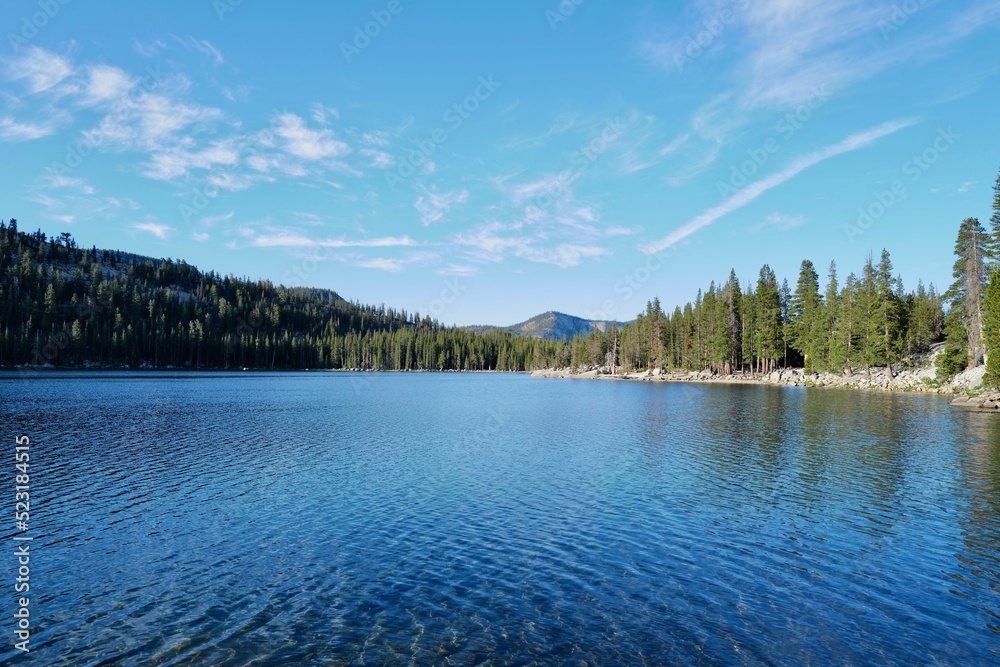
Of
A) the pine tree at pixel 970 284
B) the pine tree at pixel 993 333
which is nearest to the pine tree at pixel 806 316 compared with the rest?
the pine tree at pixel 970 284

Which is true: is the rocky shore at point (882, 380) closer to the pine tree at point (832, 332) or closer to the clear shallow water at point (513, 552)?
the pine tree at point (832, 332)

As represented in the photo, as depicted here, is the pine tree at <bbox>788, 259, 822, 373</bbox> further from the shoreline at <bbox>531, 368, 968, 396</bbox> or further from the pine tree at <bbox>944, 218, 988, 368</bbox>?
the pine tree at <bbox>944, 218, 988, 368</bbox>

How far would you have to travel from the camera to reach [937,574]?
15.6 meters

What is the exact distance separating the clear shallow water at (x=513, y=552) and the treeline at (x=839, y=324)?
51133 mm

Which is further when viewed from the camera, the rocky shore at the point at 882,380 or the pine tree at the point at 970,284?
the pine tree at the point at 970,284

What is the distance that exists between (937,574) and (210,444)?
39864 millimetres

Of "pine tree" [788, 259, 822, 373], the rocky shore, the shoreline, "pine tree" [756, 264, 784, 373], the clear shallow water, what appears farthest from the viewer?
"pine tree" [756, 264, 784, 373]

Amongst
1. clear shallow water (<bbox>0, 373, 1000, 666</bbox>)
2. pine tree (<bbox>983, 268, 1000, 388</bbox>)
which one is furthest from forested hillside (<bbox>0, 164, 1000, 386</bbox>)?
clear shallow water (<bbox>0, 373, 1000, 666</bbox>)

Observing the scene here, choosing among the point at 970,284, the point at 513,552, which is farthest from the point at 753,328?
the point at 513,552

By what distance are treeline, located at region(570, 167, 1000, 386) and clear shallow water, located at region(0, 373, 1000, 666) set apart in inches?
2013

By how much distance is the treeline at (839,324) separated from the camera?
75250mm

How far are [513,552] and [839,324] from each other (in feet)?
349

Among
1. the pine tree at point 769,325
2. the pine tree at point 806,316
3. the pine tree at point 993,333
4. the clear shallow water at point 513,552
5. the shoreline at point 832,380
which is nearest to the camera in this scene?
the clear shallow water at point 513,552

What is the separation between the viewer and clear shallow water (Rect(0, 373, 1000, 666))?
38.8 ft
